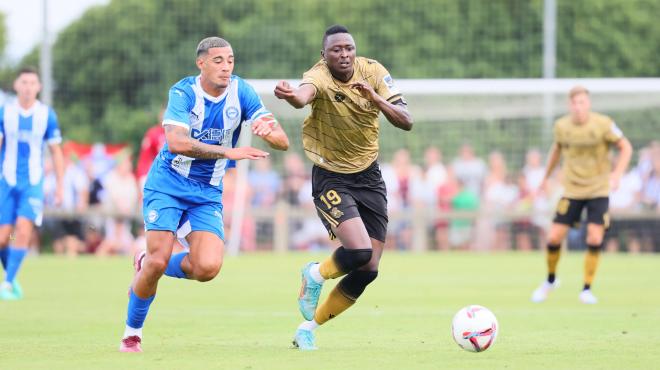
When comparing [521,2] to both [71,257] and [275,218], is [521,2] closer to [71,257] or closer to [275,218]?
[275,218]

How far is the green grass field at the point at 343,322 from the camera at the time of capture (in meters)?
8.61

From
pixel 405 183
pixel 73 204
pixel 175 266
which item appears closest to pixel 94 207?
pixel 73 204

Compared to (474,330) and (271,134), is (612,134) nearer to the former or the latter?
(474,330)

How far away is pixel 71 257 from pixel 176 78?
743 centimetres

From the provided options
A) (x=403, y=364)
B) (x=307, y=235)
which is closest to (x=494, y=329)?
(x=403, y=364)

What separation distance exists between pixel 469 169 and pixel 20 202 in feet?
43.8

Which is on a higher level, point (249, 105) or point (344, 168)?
point (249, 105)

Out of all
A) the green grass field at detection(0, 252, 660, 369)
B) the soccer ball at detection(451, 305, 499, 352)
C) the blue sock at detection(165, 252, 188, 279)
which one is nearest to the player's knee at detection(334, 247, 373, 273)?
the green grass field at detection(0, 252, 660, 369)

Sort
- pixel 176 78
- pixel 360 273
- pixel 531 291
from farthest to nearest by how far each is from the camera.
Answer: pixel 176 78, pixel 531 291, pixel 360 273

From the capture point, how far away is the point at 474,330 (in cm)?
878

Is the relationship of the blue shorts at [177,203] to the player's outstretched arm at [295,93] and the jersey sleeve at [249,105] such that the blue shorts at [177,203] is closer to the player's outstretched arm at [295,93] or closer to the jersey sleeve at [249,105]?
the jersey sleeve at [249,105]

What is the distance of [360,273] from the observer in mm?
9531

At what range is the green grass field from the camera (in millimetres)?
8609

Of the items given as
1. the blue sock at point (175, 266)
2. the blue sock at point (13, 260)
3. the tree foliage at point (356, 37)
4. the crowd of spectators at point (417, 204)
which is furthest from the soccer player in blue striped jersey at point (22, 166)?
the tree foliage at point (356, 37)
